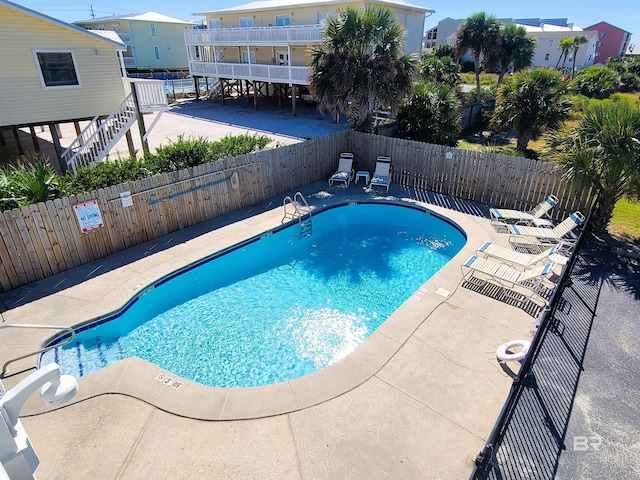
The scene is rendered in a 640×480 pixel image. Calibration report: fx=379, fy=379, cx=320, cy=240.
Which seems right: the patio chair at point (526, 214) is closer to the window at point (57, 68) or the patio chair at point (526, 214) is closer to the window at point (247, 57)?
the window at point (57, 68)

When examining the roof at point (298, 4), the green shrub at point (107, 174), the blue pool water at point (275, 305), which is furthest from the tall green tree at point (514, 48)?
the green shrub at point (107, 174)

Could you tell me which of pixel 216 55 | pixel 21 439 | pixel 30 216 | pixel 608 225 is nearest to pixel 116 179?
pixel 30 216

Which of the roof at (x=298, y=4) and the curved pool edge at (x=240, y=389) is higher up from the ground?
the roof at (x=298, y=4)

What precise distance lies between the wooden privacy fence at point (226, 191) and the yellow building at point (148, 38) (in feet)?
128

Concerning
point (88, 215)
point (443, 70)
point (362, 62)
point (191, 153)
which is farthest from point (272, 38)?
point (88, 215)

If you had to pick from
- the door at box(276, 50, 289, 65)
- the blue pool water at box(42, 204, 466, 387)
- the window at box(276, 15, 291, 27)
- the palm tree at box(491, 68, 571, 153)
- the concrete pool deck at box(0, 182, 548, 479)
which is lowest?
the blue pool water at box(42, 204, 466, 387)

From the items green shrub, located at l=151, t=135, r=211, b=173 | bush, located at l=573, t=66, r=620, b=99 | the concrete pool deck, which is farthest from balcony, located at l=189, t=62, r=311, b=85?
bush, located at l=573, t=66, r=620, b=99

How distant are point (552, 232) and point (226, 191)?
9.13m

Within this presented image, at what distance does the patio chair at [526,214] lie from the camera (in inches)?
412

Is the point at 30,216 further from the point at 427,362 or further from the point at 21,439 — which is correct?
the point at 427,362

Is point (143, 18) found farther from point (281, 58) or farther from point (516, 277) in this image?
point (516, 277)

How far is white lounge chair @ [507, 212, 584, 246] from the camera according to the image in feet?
30.8

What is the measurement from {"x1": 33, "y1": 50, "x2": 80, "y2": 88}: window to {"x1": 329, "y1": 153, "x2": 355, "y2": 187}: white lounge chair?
10379mm

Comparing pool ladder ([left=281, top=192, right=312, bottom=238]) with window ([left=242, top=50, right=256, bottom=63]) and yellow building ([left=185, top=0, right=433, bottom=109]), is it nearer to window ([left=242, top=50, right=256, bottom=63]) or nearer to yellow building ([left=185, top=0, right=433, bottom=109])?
yellow building ([left=185, top=0, right=433, bottom=109])
